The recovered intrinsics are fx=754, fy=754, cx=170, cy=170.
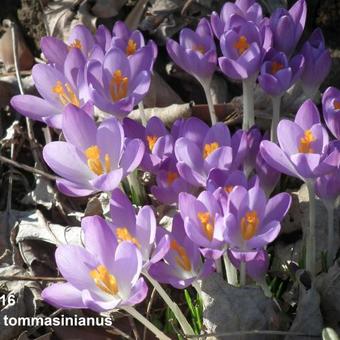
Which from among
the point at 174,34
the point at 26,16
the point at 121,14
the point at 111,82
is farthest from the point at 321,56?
the point at 26,16

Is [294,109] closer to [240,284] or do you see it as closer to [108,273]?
[240,284]

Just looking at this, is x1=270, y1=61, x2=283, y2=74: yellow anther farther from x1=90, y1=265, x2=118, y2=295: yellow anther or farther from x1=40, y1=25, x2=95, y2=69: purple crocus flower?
x1=90, y1=265, x2=118, y2=295: yellow anther

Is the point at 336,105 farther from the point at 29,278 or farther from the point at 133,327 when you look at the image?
the point at 29,278

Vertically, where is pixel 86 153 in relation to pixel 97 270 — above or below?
above

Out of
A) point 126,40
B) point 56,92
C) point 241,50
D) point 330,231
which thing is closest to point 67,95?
point 56,92

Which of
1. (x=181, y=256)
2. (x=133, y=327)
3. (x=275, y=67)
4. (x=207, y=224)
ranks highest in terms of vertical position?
(x=275, y=67)
